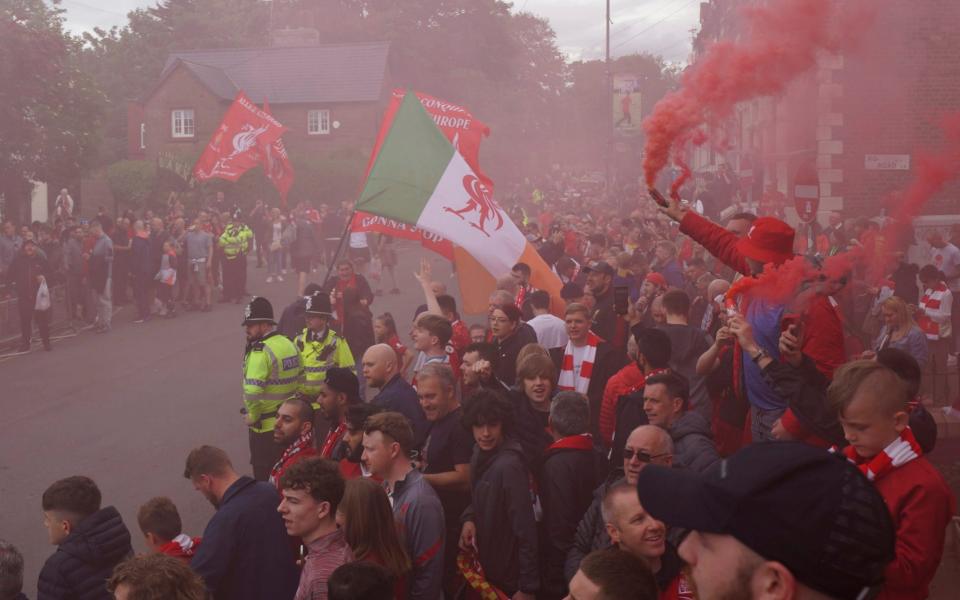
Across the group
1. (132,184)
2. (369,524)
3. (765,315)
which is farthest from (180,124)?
(369,524)


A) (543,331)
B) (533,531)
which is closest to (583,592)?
(533,531)

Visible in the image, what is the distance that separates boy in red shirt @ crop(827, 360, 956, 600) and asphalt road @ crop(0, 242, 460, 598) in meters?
6.06

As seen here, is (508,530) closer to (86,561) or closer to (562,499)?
(562,499)

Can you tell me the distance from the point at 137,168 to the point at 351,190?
10243mm

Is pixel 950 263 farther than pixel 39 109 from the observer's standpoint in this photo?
No

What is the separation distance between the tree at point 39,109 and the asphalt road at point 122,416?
12.2 metres

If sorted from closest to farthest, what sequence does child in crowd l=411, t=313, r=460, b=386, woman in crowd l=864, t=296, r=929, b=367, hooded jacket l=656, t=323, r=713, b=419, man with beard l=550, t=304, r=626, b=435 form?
1. hooded jacket l=656, t=323, r=713, b=419
2. man with beard l=550, t=304, r=626, b=435
3. child in crowd l=411, t=313, r=460, b=386
4. woman in crowd l=864, t=296, r=929, b=367

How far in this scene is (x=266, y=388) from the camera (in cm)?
813

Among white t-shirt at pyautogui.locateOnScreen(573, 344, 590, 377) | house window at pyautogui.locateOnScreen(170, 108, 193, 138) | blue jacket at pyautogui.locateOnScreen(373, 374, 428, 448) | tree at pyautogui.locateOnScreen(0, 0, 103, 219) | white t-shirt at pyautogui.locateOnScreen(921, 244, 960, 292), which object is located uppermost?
house window at pyautogui.locateOnScreen(170, 108, 193, 138)

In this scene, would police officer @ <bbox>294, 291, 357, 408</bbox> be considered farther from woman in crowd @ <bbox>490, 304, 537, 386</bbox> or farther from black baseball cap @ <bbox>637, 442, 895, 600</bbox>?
black baseball cap @ <bbox>637, 442, 895, 600</bbox>

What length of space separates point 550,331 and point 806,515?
7.42m

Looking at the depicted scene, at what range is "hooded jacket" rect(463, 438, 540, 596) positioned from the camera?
5.16m

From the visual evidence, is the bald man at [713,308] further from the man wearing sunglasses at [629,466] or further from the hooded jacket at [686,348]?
the man wearing sunglasses at [629,466]

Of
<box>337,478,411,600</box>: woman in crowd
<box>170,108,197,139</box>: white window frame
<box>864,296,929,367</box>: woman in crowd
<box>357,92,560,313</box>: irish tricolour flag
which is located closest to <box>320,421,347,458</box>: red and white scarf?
<box>337,478,411,600</box>: woman in crowd
